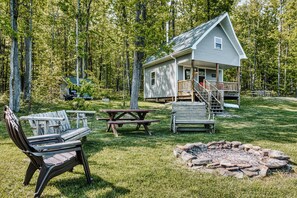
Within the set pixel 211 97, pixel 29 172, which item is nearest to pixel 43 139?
pixel 29 172

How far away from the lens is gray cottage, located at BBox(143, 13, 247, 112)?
1417 centimetres

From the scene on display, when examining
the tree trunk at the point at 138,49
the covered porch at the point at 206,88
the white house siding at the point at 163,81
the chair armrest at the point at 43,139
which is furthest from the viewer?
the white house siding at the point at 163,81

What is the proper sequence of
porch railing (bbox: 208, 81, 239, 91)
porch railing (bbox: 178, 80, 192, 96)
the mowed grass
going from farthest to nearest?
porch railing (bbox: 208, 81, 239, 91)
porch railing (bbox: 178, 80, 192, 96)
the mowed grass

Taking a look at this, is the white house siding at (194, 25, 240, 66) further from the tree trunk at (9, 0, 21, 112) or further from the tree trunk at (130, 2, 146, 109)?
the tree trunk at (9, 0, 21, 112)

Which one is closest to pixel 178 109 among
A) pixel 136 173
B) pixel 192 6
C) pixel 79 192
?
pixel 136 173

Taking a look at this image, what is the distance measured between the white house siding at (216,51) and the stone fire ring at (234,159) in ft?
34.2

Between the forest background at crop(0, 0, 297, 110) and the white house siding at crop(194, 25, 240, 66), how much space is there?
264cm

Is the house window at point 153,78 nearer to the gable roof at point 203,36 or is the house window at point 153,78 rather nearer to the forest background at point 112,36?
the gable roof at point 203,36

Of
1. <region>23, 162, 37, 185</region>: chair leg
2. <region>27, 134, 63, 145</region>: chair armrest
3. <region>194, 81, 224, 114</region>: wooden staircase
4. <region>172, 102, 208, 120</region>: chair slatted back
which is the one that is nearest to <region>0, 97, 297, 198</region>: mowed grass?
<region>23, 162, 37, 185</region>: chair leg

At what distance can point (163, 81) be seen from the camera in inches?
696

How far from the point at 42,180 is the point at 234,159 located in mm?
3261

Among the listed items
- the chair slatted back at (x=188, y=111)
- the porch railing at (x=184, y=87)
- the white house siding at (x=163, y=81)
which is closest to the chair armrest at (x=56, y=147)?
the chair slatted back at (x=188, y=111)

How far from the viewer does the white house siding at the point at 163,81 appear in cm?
1666

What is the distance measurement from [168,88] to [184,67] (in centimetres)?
194
